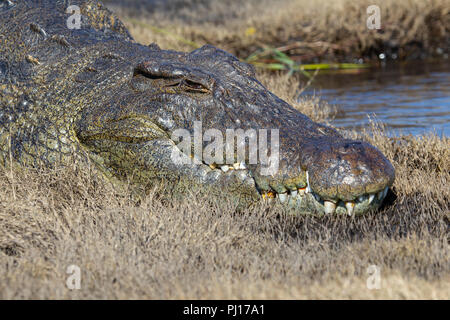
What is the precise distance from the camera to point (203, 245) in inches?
145

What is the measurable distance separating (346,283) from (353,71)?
852 centimetres

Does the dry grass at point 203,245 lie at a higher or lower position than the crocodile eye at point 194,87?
lower

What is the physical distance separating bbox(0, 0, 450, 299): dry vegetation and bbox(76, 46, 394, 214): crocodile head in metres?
0.16

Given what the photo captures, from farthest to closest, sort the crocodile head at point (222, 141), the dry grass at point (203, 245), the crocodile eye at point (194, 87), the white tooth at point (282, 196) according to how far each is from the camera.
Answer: the crocodile eye at point (194, 87)
the white tooth at point (282, 196)
the crocodile head at point (222, 141)
the dry grass at point (203, 245)

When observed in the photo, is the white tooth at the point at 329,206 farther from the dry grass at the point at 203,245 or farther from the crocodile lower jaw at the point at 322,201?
the dry grass at the point at 203,245

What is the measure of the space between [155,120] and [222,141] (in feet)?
1.78

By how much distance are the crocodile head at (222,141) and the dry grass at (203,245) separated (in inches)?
6.6

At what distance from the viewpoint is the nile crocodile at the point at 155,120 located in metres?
3.84

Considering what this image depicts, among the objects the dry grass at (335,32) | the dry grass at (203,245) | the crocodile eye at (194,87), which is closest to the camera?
the dry grass at (203,245)

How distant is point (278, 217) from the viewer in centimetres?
420

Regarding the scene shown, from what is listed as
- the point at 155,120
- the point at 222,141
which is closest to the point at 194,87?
the point at 155,120

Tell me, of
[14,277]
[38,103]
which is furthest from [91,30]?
[14,277]

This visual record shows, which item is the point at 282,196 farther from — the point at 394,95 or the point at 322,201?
the point at 394,95

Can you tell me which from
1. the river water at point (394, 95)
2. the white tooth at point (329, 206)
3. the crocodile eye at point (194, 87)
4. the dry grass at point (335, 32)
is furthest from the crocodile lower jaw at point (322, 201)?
the dry grass at point (335, 32)
